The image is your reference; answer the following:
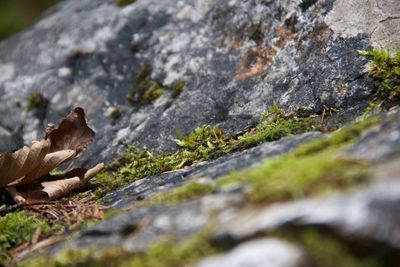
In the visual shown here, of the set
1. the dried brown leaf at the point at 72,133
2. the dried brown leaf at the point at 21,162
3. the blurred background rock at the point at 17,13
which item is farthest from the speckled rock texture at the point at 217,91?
the blurred background rock at the point at 17,13

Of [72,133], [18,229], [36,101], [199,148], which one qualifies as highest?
[36,101]

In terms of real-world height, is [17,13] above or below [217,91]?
above

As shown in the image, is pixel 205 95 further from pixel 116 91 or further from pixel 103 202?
pixel 103 202

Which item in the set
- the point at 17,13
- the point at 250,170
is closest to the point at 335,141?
the point at 250,170

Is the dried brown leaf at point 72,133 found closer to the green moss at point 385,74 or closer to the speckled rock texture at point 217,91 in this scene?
the speckled rock texture at point 217,91

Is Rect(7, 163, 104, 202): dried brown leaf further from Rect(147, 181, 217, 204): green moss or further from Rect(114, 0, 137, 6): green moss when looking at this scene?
Rect(114, 0, 137, 6): green moss

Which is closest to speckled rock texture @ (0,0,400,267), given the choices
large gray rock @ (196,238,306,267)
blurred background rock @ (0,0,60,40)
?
large gray rock @ (196,238,306,267)

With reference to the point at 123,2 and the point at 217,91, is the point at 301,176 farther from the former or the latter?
the point at 123,2

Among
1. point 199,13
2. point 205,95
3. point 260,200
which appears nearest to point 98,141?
point 205,95
